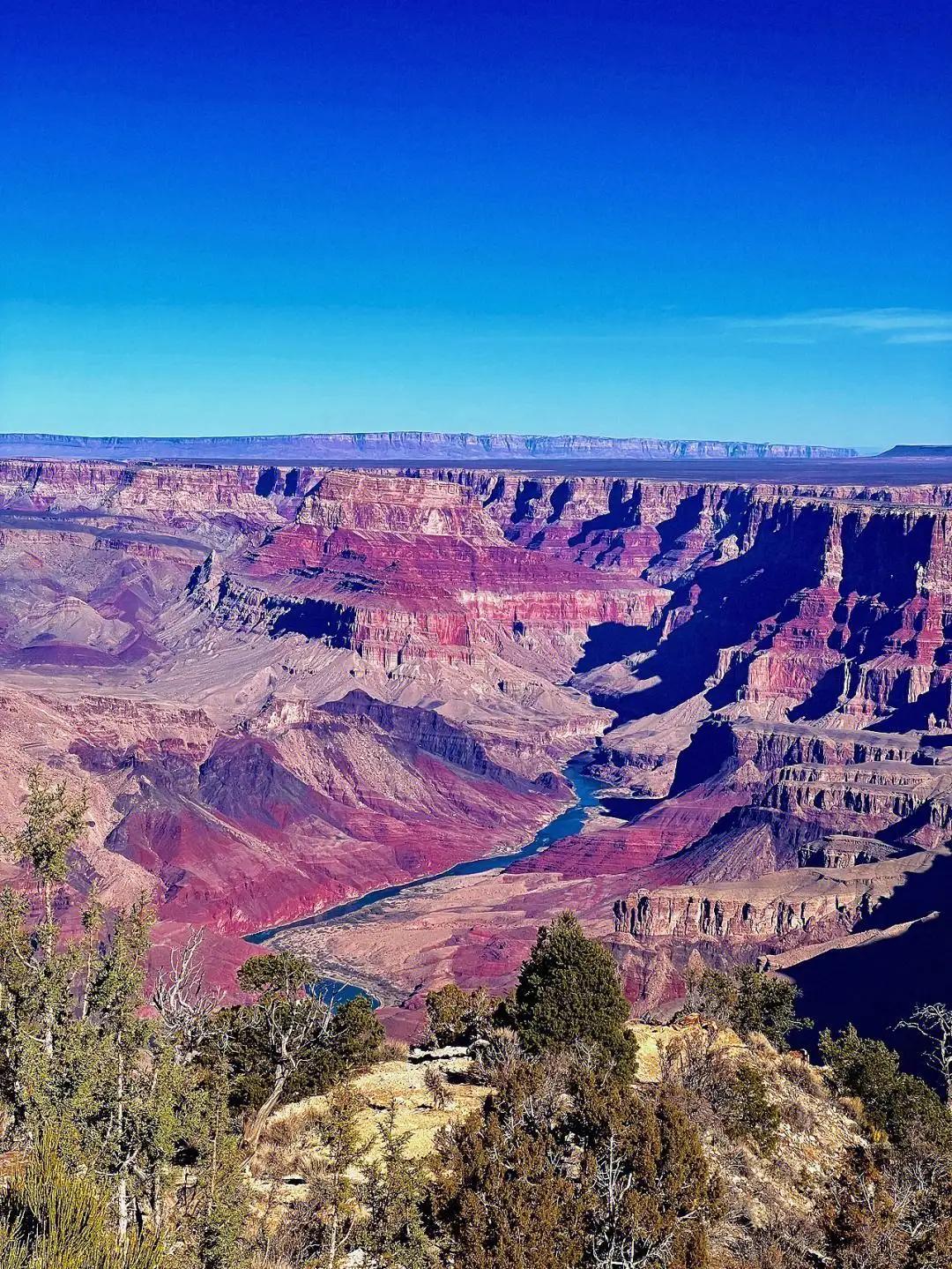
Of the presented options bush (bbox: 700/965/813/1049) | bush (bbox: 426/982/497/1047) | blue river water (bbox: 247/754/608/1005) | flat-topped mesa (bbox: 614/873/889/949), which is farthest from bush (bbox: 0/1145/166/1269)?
flat-topped mesa (bbox: 614/873/889/949)

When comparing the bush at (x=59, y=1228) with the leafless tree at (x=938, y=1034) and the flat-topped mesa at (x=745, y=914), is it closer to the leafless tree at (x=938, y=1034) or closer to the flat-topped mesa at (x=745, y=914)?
the leafless tree at (x=938, y=1034)

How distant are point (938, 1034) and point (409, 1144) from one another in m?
52.1

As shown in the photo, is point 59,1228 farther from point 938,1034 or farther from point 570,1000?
point 938,1034

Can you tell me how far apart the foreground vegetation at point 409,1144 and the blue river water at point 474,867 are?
2186 inches

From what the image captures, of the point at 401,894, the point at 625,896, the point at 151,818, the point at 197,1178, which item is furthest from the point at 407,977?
the point at 197,1178

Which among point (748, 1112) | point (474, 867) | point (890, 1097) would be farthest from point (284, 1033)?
point (474, 867)

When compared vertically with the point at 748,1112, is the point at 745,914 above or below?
below

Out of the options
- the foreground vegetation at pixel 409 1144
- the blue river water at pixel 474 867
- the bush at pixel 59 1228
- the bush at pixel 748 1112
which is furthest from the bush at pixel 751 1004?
the blue river water at pixel 474 867

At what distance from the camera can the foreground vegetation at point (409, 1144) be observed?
19.3 meters

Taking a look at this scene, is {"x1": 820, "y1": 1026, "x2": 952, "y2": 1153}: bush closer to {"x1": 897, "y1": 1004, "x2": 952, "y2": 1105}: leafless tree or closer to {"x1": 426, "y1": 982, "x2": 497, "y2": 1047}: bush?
{"x1": 897, "y1": 1004, "x2": 952, "y2": 1105}: leafless tree

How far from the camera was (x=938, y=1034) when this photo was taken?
228 feet

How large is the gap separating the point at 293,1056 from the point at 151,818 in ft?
329

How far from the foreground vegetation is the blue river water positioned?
5552cm

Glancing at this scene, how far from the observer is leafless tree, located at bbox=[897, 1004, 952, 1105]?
42656mm
